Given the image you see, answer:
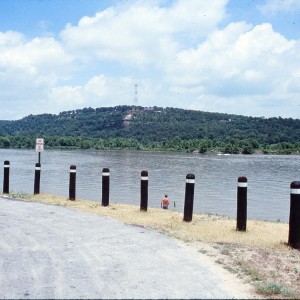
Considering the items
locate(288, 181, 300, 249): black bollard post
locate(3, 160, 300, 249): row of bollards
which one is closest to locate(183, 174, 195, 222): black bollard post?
locate(3, 160, 300, 249): row of bollards

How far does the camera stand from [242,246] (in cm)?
811

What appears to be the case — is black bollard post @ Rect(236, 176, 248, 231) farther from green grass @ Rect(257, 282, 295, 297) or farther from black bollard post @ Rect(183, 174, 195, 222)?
green grass @ Rect(257, 282, 295, 297)

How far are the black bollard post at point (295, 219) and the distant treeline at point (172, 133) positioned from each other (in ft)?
366

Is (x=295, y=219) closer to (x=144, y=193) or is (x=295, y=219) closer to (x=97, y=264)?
(x=97, y=264)

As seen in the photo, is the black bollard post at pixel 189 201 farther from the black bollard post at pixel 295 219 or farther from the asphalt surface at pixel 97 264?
the black bollard post at pixel 295 219

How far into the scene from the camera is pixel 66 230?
905 cm

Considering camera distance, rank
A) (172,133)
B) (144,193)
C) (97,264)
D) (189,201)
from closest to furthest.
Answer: (97,264), (189,201), (144,193), (172,133)

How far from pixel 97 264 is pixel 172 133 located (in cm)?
14776

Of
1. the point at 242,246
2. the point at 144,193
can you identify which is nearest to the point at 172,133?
the point at 144,193

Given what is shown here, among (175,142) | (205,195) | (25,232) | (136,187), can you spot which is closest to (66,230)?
(25,232)

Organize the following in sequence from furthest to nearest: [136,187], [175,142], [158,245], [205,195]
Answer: [175,142] < [136,187] < [205,195] < [158,245]

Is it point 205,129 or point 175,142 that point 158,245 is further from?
point 205,129

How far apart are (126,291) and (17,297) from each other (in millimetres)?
1167

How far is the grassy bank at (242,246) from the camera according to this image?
6184 mm
